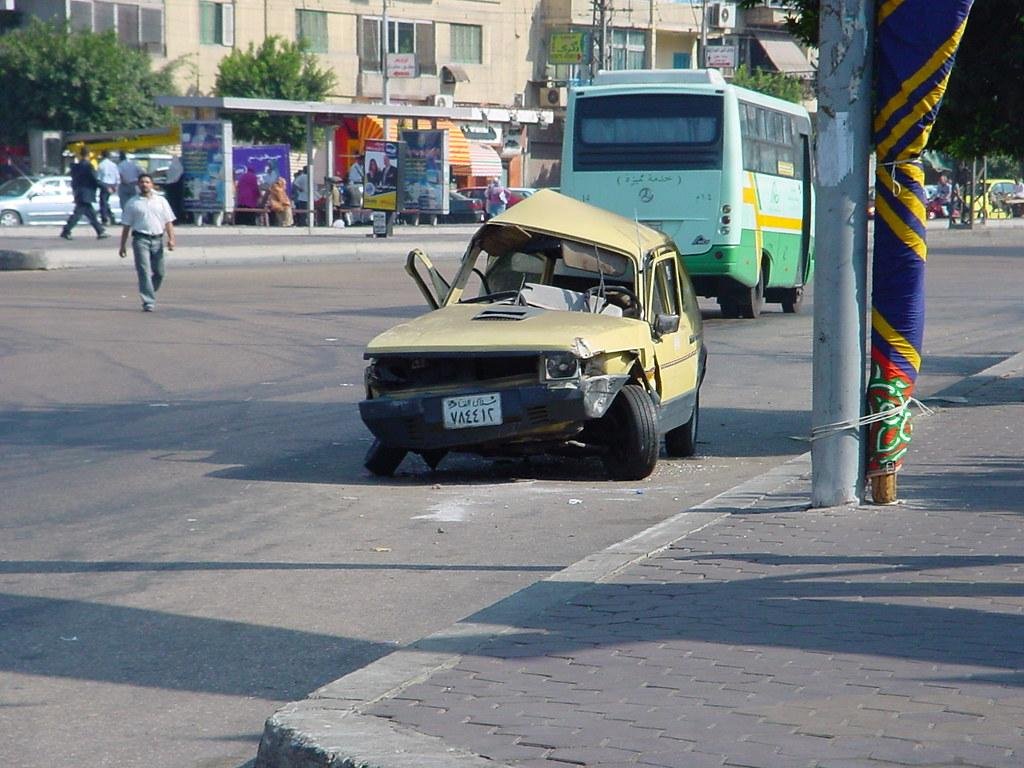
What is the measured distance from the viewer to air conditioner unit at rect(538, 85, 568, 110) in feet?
234

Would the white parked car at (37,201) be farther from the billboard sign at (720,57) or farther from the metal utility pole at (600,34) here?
the billboard sign at (720,57)

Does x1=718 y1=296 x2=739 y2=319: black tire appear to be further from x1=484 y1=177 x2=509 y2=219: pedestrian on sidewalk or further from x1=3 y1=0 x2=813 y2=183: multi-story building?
x1=3 y1=0 x2=813 y2=183: multi-story building

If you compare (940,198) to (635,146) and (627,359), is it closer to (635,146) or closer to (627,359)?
(635,146)

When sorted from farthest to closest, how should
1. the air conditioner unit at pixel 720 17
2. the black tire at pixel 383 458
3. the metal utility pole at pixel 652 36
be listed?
the air conditioner unit at pixel 720 17, the metal utility pole at pixel 652 36, the black tire at pixel 383 458

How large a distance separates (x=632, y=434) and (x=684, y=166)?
515 inches

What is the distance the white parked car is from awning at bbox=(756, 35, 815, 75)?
44559 mm

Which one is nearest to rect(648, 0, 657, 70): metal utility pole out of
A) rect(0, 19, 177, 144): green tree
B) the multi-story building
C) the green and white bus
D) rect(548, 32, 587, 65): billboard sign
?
the multi-story building

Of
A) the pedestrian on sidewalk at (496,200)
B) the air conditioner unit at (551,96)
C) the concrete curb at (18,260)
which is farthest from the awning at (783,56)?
the concrete curb at (18,260)

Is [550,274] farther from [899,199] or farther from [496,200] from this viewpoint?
[496,200]

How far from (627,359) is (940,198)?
6403 cm

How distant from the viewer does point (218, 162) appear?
4466cm

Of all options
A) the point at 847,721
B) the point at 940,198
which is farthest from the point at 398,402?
the point at 940,198

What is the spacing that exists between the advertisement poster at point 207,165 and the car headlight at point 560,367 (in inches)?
1410

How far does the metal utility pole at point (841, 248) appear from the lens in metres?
7.99
